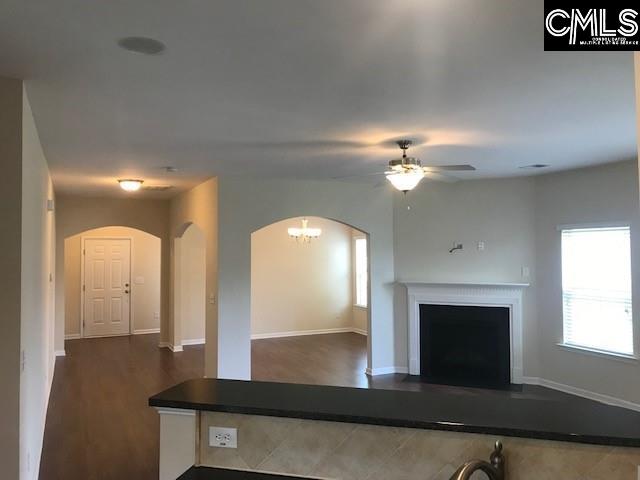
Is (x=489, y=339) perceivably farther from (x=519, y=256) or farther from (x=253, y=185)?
(x=253, y=185)

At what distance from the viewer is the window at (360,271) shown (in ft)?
34.5

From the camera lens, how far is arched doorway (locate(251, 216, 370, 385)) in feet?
31.8

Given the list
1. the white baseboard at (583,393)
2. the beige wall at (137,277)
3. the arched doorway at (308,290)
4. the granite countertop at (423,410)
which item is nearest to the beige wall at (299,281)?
the arched doorway at (308,290)

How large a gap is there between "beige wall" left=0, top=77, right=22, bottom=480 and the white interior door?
8024 millimetres

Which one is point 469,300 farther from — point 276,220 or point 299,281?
point 299,281

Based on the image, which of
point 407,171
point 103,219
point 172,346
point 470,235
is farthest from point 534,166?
point 103,219

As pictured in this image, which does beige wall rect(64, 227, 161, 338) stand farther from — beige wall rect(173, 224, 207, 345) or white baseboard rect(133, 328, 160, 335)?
beige wall rect(173, 224, 207, 345)

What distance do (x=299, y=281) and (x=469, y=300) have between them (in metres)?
4.33

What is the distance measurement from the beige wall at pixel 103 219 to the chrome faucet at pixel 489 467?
7.75 metres

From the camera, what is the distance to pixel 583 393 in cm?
581

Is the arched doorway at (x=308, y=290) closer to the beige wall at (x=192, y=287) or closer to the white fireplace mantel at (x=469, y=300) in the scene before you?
the beige wall at (x=192, y=287)

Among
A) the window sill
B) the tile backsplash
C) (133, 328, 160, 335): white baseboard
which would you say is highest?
the tile backsplash

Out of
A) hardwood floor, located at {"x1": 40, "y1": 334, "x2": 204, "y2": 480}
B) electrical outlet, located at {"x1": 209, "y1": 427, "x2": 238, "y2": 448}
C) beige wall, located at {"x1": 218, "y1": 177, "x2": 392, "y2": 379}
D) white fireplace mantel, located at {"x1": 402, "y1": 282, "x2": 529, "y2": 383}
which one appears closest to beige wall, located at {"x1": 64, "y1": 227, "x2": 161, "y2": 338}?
hardwood floor, located at {"x1": 40, "y1": 334, "x2": 204, "y2": 480}

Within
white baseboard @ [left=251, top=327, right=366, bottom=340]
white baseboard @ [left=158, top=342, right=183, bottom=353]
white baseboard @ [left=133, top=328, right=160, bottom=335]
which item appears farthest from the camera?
white baseboard @ [left=133, top=328, right=160, bottom=335]
